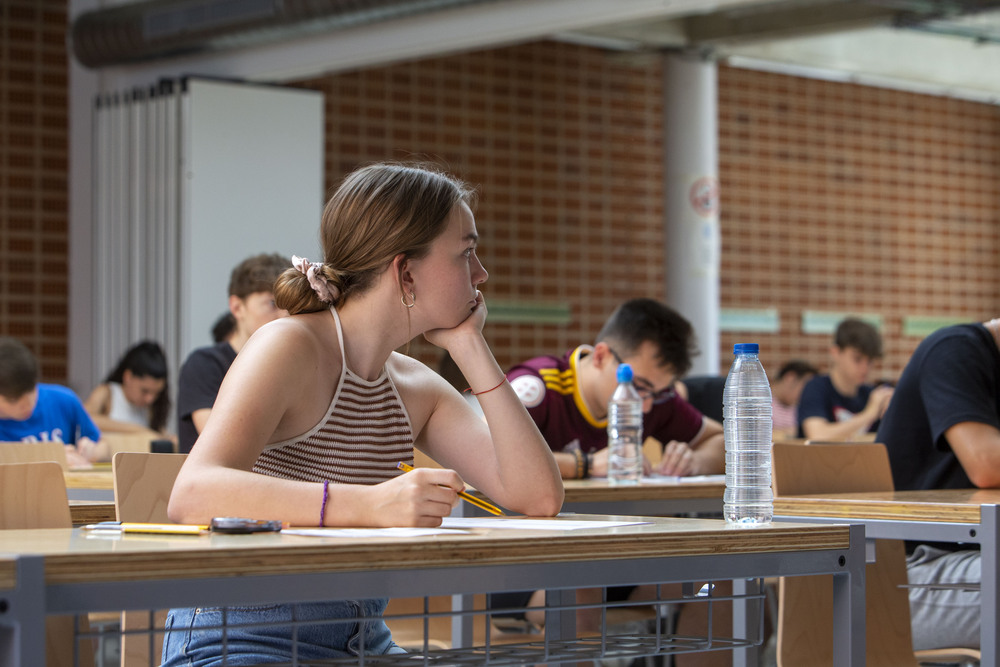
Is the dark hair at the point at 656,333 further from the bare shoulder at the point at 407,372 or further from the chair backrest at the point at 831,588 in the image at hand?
the bare shoulder at the point at 407,372

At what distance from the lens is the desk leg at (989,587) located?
2035mm

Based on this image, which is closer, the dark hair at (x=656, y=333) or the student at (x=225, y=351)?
the dark hair at (x=656, y=333)

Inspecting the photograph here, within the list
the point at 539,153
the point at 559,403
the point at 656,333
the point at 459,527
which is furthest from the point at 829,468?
the point at 539,153

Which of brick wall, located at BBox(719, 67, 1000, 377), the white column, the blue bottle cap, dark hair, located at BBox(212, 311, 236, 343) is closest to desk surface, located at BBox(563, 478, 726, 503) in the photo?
the blue bottle cap

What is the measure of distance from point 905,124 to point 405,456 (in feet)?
31.7

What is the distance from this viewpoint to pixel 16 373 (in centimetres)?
447

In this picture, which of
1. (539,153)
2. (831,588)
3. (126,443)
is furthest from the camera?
(539,153)

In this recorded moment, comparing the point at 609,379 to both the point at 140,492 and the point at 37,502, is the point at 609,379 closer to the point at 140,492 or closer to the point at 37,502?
the point at 140,492

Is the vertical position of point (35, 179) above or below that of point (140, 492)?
above

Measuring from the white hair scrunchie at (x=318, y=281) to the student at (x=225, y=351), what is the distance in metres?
1.74

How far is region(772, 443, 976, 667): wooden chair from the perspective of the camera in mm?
2475

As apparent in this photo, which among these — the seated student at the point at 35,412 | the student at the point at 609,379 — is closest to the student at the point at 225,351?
the seated student at the point at 35,412

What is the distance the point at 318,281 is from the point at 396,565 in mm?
703

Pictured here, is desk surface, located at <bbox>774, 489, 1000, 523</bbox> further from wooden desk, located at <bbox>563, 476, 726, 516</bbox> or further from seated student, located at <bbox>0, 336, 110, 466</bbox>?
seated student, located at <bbox>0, 336, 110, 466</bbox>
